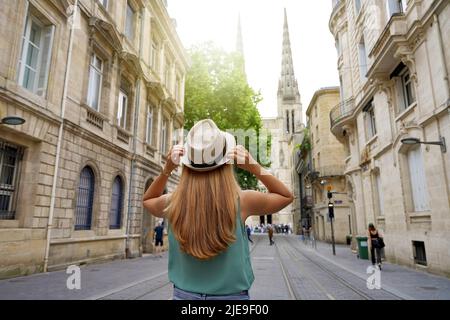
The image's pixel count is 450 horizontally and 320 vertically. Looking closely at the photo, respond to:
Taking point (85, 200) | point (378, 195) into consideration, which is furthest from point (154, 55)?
point (378, 195)

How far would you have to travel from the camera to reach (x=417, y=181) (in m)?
12.0

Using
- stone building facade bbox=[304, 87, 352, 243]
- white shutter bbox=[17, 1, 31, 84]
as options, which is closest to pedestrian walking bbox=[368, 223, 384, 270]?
white shutter bbox=[17, 1, 31, 84]

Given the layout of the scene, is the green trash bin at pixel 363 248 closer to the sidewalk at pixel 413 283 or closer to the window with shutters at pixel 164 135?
the sidewalk at pixel 413 283

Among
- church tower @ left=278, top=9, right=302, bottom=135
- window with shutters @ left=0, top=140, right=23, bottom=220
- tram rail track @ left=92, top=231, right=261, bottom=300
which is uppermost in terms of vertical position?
church tower @ left=278, top=9, right=302, bottom=135

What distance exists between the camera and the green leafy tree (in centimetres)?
2672

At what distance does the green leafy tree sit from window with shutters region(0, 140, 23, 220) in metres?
18.0

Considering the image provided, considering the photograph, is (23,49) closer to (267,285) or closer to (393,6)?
(267,285)

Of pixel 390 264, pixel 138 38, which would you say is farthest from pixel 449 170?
pixel 138 38

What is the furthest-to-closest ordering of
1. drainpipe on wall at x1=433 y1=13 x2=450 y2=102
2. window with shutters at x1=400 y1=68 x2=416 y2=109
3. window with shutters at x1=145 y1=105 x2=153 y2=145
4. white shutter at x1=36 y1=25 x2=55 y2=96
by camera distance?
window with shutters at x1=145 y1=105 x2=153 y2=145, window with shutters at x1=400 y1=68 x2=416 y2=109, white shutter at x1=36 y1=25 x2=55 y2=96, drainpipe on wall at x1=433 y1=13 x2=450 y2=102

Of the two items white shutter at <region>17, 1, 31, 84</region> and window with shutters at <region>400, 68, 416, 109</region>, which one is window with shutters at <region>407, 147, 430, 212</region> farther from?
white shutter at <region>17, 1, 31, 84</region>

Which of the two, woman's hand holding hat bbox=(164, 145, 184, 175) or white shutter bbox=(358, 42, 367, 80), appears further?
white shutter bbox=(358, 42, 367, 80)

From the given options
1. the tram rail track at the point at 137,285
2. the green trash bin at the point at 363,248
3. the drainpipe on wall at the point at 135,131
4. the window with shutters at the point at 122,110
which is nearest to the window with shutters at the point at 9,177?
the tram rail track at the point at 137,285
